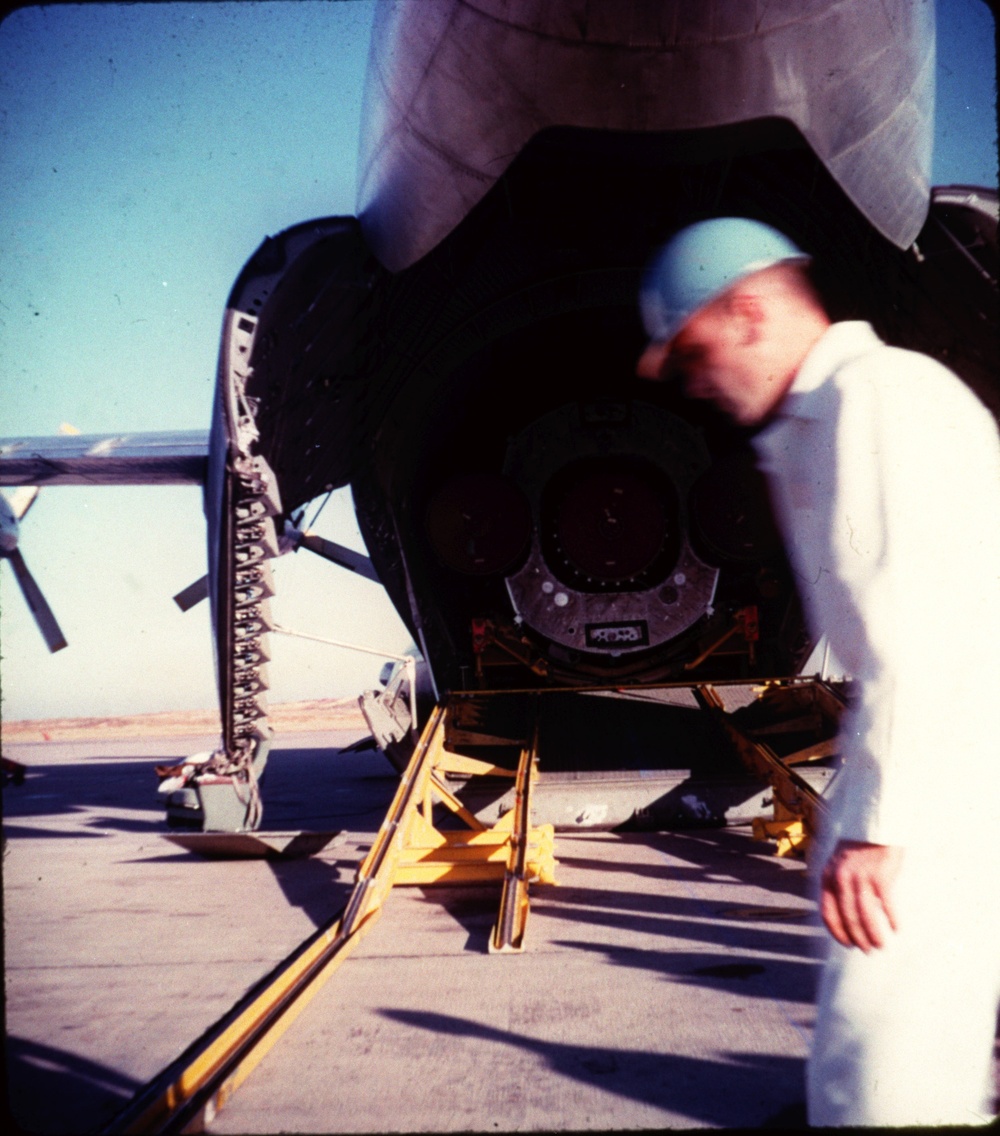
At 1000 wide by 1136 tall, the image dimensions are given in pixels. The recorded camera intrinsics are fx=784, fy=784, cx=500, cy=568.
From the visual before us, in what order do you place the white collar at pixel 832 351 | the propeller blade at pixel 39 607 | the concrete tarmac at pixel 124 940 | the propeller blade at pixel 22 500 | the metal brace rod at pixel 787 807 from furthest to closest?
the propeller blade at pixel 22 500, the propeller blade at pixel 39 607, the metal brace rod at pixel 787 807, the concrete tarmac at pixel 124 940, the white collar at pixel 832 351

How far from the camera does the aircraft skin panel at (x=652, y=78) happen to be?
293cm

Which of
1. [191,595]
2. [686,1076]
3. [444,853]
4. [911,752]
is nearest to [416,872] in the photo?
[444,853]

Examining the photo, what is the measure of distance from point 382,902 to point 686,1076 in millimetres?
1902

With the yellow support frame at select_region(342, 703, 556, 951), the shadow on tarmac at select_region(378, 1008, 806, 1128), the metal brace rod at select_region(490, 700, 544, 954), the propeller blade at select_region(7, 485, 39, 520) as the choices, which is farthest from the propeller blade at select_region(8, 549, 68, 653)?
the shadow on tarmac at select_region(378, 1008, 806, 1128)

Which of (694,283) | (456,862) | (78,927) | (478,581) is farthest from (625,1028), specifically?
(478,581)

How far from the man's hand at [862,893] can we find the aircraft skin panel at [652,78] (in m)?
2.96

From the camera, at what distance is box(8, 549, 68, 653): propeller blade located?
9944 mm

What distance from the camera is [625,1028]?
2.37 metres

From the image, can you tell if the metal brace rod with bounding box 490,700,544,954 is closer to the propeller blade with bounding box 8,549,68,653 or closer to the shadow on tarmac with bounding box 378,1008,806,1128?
the shadow on tarmac with bounding box 378,1008,806,1128

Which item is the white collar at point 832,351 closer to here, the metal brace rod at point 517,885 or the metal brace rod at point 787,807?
the metal brace rod at point 517,885

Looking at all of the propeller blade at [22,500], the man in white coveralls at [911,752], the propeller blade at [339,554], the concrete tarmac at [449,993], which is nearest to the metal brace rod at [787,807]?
the concrete tarmac at [449,993]

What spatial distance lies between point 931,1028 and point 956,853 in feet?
0.96

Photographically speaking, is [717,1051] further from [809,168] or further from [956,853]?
[809,168]

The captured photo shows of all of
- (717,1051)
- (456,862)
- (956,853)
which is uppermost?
(956,853)
